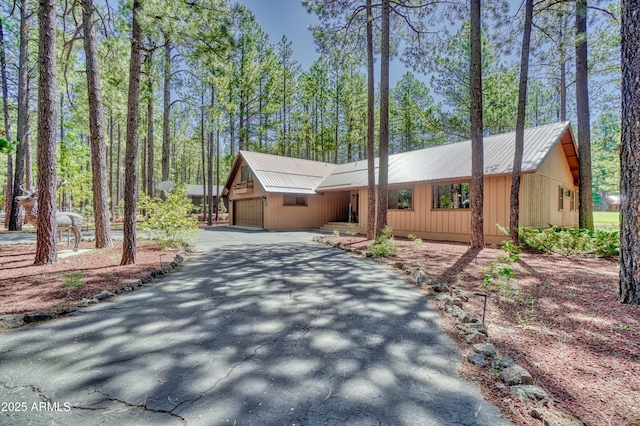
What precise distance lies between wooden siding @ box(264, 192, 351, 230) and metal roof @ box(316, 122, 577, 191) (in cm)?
207

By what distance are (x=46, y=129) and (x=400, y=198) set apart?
12.2 m

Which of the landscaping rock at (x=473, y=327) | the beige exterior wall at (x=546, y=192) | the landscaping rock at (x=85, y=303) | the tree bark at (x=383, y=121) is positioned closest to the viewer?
the landscaping rock at (x=473, y=327)

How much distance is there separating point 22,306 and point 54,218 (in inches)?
121

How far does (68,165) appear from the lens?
14359 millimetres

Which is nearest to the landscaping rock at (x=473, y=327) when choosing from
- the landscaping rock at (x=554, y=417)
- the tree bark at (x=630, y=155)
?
the landscaping rock at (x=554, y=417)

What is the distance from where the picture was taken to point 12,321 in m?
3.14

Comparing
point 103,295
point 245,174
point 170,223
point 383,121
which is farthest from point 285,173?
point 103,295

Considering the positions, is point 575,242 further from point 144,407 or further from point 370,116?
point 144,407

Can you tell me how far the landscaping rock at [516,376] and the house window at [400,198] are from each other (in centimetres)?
1140

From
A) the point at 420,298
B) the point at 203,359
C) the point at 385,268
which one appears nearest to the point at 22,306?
the point at 203,359

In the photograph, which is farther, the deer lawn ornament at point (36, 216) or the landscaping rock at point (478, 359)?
the deer lawn ornament at point (36, 216)

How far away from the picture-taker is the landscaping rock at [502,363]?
2293 mm

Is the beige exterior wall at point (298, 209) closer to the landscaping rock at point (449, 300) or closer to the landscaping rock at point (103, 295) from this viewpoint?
the landscaping rock at point (103, 295)

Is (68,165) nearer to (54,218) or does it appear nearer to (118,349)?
(54,218)
